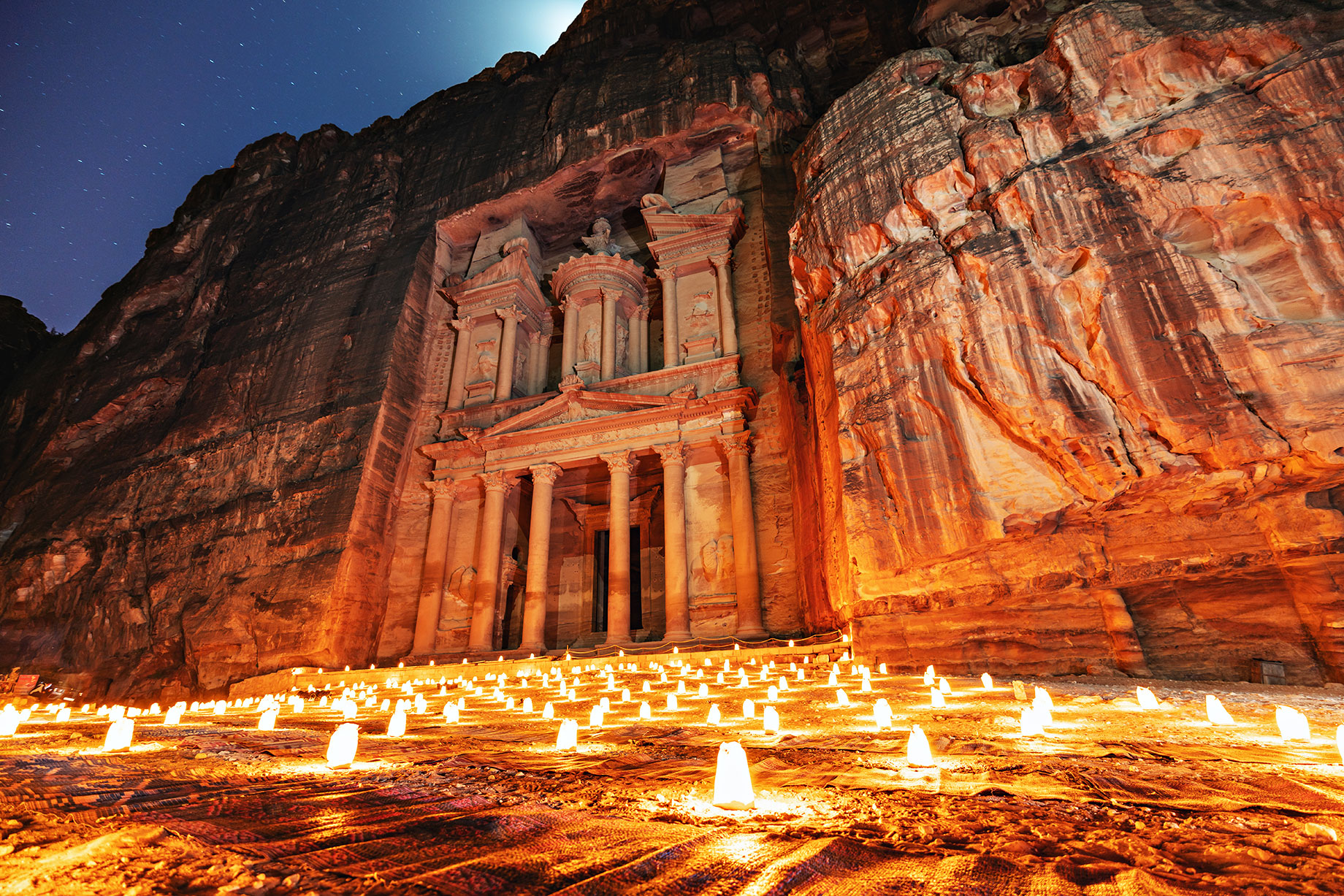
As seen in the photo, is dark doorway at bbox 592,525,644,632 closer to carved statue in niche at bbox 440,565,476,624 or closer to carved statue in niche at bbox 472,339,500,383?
carved statue in niche at bbox 440,565,476,624

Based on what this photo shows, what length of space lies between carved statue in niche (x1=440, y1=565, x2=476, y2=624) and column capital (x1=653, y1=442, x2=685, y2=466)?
21.6 ft

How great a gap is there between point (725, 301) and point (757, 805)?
1810 cm

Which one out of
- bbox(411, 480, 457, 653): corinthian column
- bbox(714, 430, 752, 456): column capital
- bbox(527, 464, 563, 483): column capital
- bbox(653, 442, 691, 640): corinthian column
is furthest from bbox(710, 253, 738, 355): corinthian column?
bbox(411, 480, 457, 653): corinthian column

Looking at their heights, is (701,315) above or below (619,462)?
above

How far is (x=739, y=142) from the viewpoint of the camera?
2152 centimetres

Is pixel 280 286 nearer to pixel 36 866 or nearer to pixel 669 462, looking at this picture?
pixel 669 462

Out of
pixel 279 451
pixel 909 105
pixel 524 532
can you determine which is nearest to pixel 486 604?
pixel 524 532

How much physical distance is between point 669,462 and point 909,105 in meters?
10.2

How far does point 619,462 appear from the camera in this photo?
17594 mm

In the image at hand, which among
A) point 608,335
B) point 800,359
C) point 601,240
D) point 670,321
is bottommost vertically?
point 800,359

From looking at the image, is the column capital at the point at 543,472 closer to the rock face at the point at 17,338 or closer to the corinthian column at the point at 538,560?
the corinthian column at the point at 538,560

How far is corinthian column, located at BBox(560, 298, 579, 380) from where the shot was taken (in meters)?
20.5

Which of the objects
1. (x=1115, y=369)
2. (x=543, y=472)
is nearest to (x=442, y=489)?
(x=543, y=472)

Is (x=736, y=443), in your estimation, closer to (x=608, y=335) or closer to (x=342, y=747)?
(x=608, y=335)
